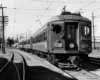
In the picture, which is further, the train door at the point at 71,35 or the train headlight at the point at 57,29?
the train headlight at the point at 57,29

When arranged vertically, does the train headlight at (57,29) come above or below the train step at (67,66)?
above

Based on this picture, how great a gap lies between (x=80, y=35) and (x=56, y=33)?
149 centimetres

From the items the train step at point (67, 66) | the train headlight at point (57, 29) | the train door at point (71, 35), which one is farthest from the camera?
the train headlight at point (57, 29)

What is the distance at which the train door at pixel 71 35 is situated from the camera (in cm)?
1052

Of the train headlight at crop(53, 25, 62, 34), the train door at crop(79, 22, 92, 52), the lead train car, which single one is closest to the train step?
the lead train car

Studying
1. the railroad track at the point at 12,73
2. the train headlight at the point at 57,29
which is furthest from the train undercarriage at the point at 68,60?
the railroad track at the point at 12,73

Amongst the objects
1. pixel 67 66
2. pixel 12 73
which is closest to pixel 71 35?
pixel 67 66

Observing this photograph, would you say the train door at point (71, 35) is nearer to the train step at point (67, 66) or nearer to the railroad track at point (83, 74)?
the train step at point (67, 66)

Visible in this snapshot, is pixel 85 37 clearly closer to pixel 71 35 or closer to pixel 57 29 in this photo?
pixel 71 35

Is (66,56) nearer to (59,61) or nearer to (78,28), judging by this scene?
(59,61)

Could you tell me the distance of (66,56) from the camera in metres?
10.9

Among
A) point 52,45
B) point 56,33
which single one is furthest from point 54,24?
point 52,45

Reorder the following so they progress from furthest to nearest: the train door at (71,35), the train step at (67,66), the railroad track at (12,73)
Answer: the train door at (71,35)
the train step at (67,66)
the railroad track at (12,73)

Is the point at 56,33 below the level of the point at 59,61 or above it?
above
